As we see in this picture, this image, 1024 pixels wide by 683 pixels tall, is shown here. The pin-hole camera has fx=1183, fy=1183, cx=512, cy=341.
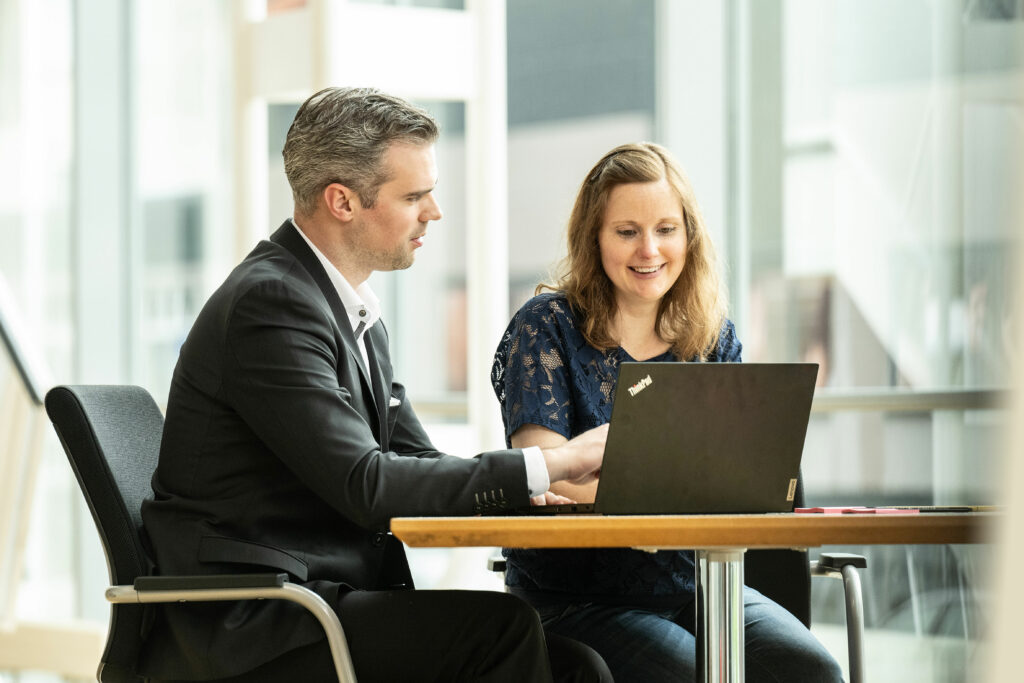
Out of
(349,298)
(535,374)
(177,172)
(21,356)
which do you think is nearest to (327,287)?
(349,298)

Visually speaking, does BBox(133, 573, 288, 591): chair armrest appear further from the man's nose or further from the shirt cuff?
the man's nose

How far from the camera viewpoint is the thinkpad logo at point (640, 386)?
1.31 metres

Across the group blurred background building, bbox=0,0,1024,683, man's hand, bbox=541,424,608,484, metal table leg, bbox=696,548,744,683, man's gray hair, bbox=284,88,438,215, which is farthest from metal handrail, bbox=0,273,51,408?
metal table leg, bbox=696,548,744,683

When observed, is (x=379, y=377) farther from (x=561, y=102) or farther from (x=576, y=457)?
(x=561, y=102)

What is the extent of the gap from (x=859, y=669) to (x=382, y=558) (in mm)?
724

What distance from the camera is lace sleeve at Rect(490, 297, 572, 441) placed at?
188 centimetres

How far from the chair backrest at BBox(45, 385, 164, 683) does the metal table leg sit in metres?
0.72

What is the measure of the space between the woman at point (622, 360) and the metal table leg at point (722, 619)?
27 cm

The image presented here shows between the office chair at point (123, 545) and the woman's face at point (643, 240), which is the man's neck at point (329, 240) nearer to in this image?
the office chair at point (123, 545)

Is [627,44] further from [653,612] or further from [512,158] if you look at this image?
[653,612]

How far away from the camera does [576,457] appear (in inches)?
59.2

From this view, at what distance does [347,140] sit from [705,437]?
73cm

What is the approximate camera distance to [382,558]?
169 cm

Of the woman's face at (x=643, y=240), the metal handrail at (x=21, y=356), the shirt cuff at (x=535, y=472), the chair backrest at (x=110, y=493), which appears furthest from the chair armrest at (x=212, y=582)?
the metal handrail at (x=21, y=356)
